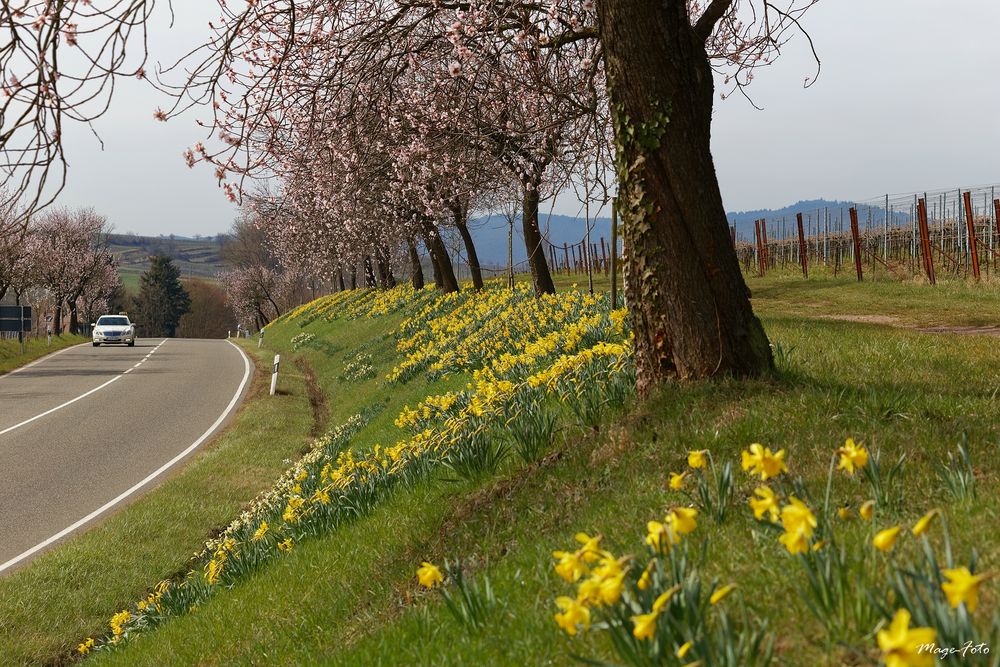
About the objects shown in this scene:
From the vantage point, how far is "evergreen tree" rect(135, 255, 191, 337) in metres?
A: 96.2

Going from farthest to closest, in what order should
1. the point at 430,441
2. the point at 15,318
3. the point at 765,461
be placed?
the point at 15,318, the point at 430,441, the point at 765,461

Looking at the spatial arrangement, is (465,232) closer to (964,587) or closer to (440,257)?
(440,257)

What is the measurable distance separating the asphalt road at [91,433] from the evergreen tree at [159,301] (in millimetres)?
68929

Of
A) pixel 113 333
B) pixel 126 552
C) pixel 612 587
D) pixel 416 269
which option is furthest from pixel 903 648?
pixel 113 333

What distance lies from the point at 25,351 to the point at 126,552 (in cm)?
3202

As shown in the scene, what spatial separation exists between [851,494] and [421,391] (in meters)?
9.17

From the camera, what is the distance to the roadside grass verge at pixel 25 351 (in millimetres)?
31781

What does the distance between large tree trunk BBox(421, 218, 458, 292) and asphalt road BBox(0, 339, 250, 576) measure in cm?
699

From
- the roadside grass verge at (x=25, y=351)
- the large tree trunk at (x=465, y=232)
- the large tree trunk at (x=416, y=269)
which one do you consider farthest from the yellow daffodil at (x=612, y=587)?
the roadside grass verge at (x=25, y=351)

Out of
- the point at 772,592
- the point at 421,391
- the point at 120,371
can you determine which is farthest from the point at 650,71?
the point at 120,371

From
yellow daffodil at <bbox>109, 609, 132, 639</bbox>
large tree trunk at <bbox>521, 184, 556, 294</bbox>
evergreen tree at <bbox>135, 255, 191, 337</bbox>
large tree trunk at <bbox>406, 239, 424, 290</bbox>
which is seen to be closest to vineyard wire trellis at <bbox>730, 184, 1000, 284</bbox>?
large tree trunk at <bbox>521, 184, 556, 294</bbox>

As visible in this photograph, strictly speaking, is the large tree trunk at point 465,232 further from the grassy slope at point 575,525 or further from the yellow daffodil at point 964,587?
the yellow daffodil at point 964,587

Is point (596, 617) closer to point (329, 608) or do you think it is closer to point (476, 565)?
point (476, 565)

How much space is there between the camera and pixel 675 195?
5.75 meters
